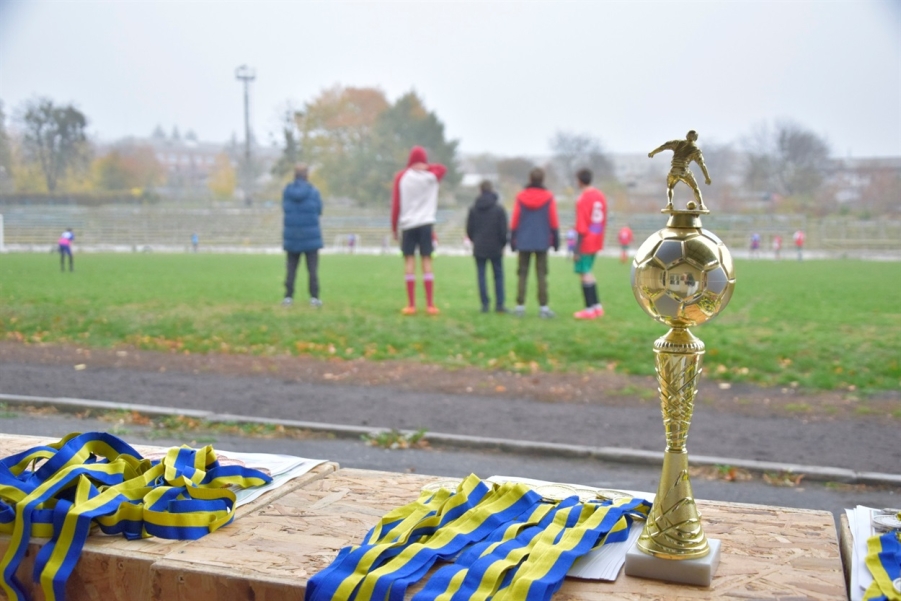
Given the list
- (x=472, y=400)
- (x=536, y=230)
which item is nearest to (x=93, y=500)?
(x=472, y=400)

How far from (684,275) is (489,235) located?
9779 millimetres

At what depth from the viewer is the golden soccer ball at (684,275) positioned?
1.81 meters

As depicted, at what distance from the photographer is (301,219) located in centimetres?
1188

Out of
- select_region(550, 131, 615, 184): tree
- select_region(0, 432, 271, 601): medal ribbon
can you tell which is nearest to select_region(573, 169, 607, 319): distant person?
select_region(0, 432, 271, 601): medal ribbon

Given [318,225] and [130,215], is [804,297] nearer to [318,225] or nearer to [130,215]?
[318,225]

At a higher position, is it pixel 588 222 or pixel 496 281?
pixel 588 222

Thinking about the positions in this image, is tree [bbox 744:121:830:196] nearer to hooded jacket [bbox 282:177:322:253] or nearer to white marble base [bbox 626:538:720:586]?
hooded jacket [bbox 282:177:322:253]

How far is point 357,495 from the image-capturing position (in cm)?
264

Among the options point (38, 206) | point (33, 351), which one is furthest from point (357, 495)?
point (38, 206)

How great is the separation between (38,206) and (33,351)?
5787mm

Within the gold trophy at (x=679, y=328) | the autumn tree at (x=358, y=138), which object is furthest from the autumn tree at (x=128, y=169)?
the gold trophy at (x=679, y=328)

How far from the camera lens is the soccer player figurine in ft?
6.20

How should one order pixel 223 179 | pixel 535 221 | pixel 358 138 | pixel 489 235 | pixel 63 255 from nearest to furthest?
pixel 535 221 → pixel 489 235 → pixel 63 255 → pixel 223 179 → pixel 358 138

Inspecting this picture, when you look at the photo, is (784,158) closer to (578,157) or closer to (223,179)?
(578,157)
